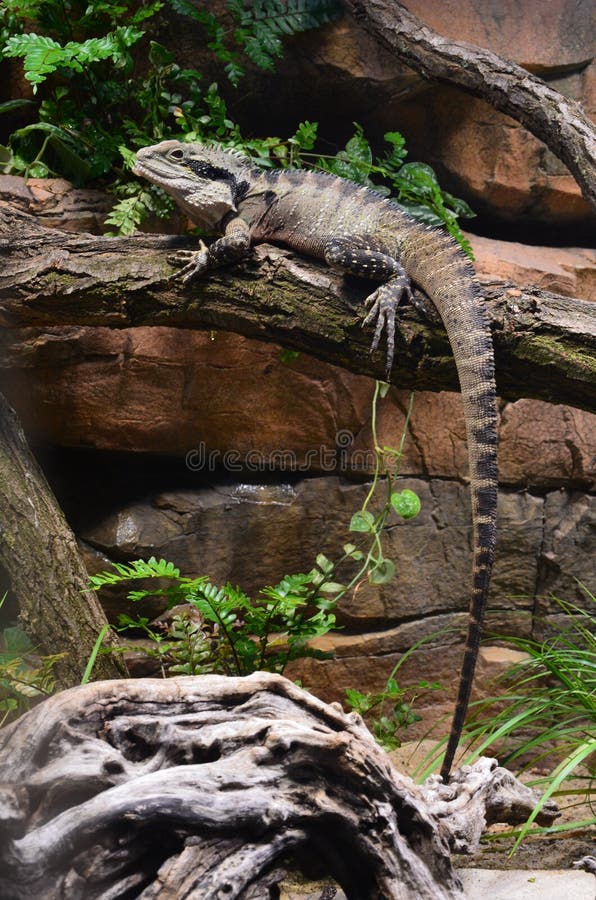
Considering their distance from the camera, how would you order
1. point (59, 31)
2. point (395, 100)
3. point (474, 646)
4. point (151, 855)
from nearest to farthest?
point (151, 855), point (474, 646), point (59, 31), point (395, 100)

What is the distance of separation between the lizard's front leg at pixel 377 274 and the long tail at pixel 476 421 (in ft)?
0.76

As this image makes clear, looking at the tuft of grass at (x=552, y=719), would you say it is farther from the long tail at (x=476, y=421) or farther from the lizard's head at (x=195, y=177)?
the lizard's head at (x=195, y=177)

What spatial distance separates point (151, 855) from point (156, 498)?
2894 millimetres

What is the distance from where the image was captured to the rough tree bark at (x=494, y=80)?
443cm

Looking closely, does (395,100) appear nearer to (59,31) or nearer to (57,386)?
(59,31)

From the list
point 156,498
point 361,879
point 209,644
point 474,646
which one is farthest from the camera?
point 156,498

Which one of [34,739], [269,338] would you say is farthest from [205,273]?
[34,739]

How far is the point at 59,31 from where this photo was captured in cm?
444

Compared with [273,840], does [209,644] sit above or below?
below

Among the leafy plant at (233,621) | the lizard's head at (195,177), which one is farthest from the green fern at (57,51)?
the leafy plant at (233,621)

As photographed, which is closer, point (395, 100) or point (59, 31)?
point (59, 31)

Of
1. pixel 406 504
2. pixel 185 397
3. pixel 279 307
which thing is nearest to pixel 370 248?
pixel 279 307

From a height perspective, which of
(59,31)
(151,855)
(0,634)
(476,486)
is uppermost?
(59,31)

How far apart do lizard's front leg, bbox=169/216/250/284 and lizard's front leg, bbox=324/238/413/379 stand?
→ 1.45 feet
